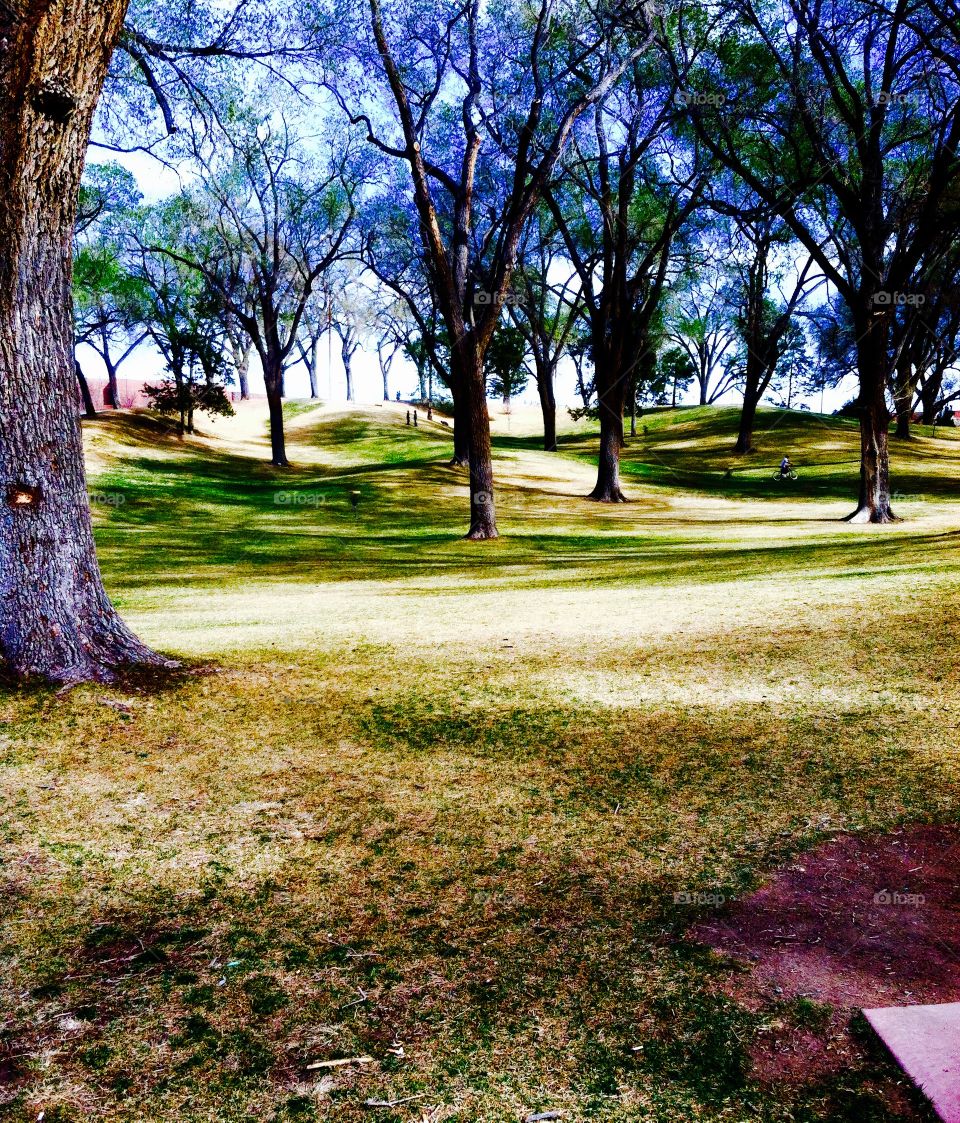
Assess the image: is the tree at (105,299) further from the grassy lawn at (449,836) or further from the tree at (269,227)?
the grassy lawn at (449,836)

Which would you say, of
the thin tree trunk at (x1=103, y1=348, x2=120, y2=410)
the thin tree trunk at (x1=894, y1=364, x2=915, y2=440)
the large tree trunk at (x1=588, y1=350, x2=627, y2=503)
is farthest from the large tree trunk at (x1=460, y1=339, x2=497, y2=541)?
the thin tree trunk at (x1=103, y1=348, x2=120, y2=410)

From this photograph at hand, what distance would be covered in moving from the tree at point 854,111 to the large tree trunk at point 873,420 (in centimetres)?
2

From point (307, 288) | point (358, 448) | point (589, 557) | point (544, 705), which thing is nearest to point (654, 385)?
point (358, 448)

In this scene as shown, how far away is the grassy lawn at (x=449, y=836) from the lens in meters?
2.54

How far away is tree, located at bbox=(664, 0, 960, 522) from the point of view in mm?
15867

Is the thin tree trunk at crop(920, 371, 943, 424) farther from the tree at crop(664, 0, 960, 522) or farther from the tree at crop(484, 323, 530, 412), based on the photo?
the tree at crop(664, 0, 960, 522)

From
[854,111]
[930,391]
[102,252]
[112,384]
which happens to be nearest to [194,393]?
[102,252]

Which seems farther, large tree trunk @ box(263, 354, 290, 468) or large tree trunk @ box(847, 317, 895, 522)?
large tree trunk @ box(263, 354, 290, 468)

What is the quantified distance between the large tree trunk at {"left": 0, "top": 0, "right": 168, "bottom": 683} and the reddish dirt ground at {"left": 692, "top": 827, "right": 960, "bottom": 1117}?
4272 mm

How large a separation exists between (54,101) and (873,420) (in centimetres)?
1704

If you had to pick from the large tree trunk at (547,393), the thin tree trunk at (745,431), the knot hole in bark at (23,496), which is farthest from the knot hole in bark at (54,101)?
the thin tree trunk at (745,431)

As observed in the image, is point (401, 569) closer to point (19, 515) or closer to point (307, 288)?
point (19, 515)

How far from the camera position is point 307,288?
30.0 m

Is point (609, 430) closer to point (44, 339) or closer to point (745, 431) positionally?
point (745, 431)
